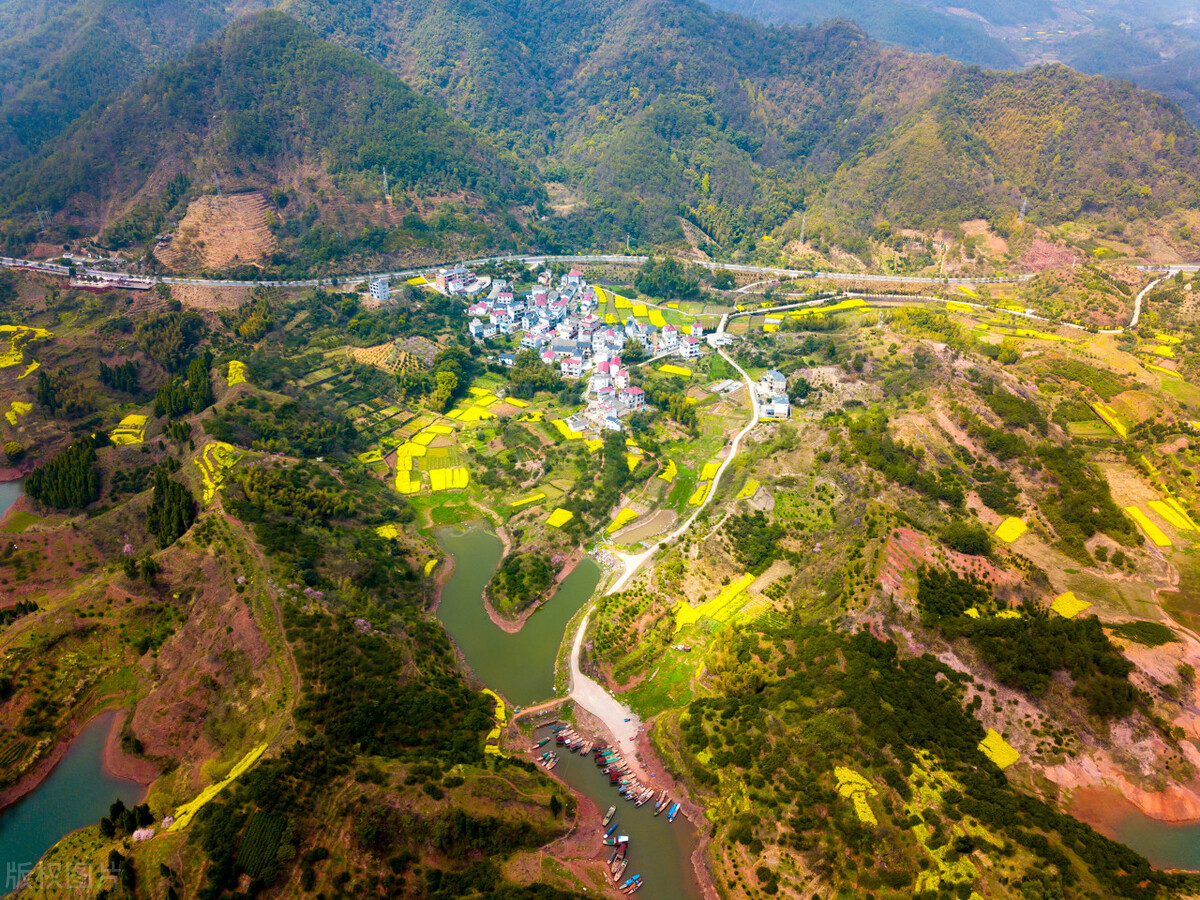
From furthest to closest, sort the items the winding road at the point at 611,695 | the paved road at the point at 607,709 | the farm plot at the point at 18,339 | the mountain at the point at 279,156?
the mountain at the point at 279,156
the farm plot at the point at 18,339
the winding road at the point at 611,695
the paved road at the point at 607,709

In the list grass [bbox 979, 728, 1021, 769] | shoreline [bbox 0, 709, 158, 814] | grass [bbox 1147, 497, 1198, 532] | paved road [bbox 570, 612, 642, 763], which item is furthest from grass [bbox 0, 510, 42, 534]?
grass [bbox 1147, 497, 1198, 532]

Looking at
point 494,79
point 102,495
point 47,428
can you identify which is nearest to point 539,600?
point 102,495

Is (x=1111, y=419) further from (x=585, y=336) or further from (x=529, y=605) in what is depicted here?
(x=585, y=336)

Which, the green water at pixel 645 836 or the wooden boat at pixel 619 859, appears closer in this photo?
the green water at pixel 645 836

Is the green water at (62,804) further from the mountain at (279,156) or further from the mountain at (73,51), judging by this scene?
the mountain at (73,51)

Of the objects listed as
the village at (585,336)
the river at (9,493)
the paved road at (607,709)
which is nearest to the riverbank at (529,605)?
the paved road at (607,709)

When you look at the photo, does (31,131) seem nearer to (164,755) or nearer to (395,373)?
(395,373)

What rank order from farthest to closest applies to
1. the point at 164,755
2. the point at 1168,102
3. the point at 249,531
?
the point at 1168,102 < the point at 249,531 < the point at 164,755
